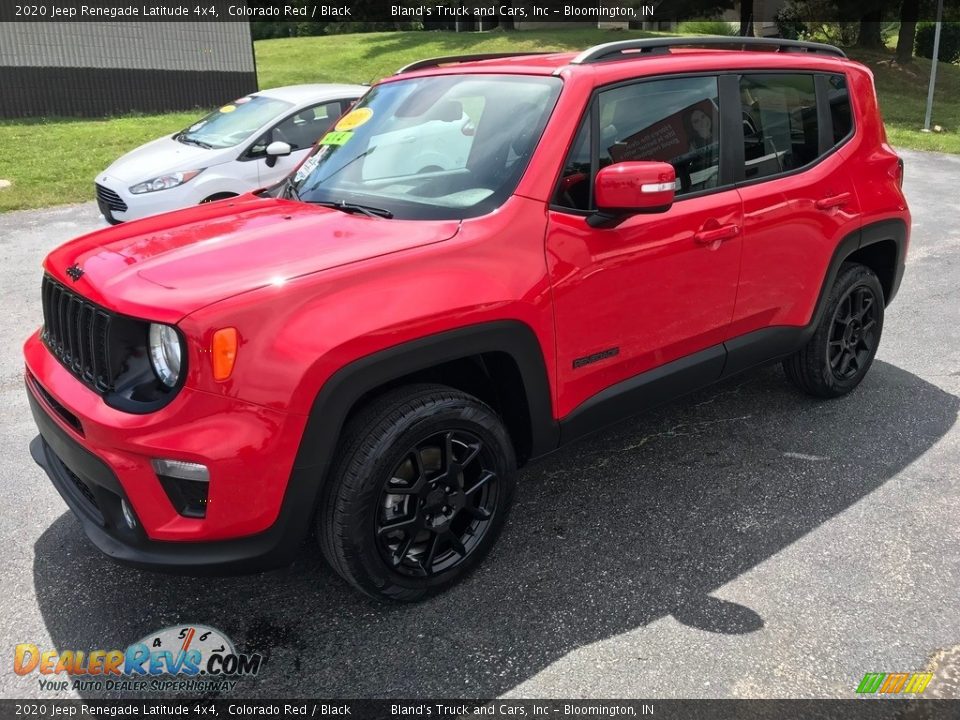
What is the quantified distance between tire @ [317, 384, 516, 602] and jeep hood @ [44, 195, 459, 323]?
525 mm

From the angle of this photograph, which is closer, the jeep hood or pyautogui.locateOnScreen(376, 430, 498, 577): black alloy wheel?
the jeep hood

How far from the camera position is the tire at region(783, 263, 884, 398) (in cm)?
430

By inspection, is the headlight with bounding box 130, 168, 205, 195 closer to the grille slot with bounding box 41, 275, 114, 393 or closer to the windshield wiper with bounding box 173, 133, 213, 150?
the windshield wiper with bounding box 173, 133, 213, 150

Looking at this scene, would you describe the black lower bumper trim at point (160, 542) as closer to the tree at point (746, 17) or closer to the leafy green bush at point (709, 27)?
the tree at point (746, 17)

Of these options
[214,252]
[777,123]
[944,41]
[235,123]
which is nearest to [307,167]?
[214,252]

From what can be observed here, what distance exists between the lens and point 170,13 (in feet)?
60.4

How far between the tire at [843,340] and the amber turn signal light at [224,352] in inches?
122

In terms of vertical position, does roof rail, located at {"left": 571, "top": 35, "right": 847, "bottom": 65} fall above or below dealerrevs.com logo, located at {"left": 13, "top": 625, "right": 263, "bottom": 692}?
above

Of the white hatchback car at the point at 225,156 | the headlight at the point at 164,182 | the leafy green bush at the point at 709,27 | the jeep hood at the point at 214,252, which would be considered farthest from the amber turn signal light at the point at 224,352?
the leafy green bush at the point at 709,27

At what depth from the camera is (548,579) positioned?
303 centimetres

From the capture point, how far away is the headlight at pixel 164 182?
8125 millimetres

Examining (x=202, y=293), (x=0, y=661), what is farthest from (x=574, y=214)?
(x=0, y=661)

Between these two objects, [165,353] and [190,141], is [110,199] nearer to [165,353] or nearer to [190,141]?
[190,141]

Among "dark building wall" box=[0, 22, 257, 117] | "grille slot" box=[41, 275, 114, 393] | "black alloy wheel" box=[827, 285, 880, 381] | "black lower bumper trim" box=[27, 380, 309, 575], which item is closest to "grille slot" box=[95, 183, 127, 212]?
"grille slot" box=[41, 275, 114, 393]
